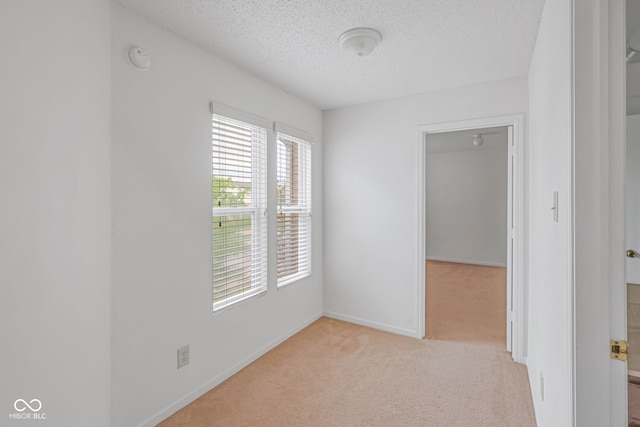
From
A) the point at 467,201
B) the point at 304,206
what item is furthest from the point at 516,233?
the point at 467,201

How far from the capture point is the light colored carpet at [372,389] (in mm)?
1964

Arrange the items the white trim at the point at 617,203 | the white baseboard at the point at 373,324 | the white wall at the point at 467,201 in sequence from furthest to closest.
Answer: the white wall at the point at 467,201 → the white baseboard at the point at 373,324 → the white trim at the point at 617,203

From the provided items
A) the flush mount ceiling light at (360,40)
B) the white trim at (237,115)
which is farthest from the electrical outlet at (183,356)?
the flush mount ceiling light at (360,40)

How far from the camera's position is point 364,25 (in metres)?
1.90

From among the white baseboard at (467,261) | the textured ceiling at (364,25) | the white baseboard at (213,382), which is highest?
the textured ceiling at (364,25)

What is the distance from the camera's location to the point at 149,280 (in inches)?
74.0

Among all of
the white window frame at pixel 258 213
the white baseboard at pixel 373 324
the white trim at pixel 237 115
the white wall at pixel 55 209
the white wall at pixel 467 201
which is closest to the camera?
the white wall at pixel 55 209

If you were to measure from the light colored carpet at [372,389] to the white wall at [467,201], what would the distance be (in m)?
4.17

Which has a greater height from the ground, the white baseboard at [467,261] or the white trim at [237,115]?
the white trim at [237,115]

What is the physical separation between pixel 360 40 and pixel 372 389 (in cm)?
241

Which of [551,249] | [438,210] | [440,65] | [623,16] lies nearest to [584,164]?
[623,16]

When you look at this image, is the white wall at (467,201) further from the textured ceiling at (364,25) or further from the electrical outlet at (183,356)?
the electrical outlet at (183,356)

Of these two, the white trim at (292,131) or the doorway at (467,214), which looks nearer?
the white trim at (292,131)

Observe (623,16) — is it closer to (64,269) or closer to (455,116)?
(455,116)
